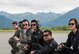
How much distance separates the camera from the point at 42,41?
9.98m

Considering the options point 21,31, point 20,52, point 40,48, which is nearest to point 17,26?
point 21,31

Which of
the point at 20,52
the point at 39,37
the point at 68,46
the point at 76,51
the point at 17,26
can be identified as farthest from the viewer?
the point at 17,26

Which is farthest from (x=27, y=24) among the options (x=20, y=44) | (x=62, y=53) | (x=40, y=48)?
(x=62, y=53)

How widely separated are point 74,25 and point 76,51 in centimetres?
74

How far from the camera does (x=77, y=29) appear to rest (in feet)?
28.8

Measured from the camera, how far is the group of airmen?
8719 millimetres

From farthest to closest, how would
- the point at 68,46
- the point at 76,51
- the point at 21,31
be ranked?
1. the point at 21,31
2. the point at 68,46
3. the point at 76,51

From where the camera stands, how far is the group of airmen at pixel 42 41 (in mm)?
8719

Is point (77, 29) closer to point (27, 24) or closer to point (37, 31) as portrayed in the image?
point (37, 31)

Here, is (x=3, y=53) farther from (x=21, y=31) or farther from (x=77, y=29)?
(x=77, y=29)

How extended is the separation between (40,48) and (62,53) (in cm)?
91

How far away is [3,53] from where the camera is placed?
15930mm

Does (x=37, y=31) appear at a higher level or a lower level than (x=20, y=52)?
higher

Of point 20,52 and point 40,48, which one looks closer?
point 40,48
